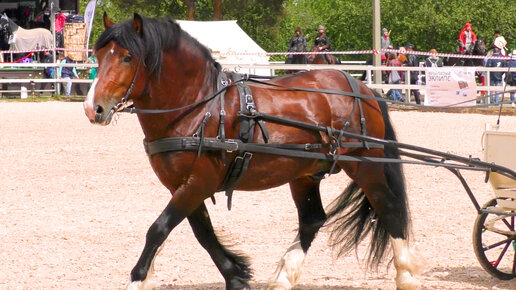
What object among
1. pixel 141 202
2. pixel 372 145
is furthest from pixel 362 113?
pixel 141 202

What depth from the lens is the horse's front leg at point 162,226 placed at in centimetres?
560

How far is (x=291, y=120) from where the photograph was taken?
20.2ft

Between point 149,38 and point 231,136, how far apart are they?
82 cm

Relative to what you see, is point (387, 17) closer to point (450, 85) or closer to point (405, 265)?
point (450, 85)

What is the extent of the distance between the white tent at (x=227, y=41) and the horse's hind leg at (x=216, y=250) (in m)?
21.1

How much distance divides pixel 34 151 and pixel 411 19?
97.2ft

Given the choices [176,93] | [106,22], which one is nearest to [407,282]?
[176,93]

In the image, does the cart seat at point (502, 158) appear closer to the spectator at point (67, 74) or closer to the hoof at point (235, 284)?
the hoof at point (235, 284)

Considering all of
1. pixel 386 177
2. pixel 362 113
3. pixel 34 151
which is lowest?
pixel 34 151

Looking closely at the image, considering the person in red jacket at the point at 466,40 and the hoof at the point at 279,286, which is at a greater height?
the person in red jacket at the point at 466,40

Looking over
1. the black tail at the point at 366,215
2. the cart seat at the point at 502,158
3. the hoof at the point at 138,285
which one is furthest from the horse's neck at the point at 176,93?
the cart seat at the point at 502,158

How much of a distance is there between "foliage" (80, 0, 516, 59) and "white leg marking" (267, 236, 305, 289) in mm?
33655

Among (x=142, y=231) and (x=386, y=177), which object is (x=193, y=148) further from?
(x=142, y=231)

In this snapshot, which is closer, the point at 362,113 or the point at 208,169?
the point at 208,169
